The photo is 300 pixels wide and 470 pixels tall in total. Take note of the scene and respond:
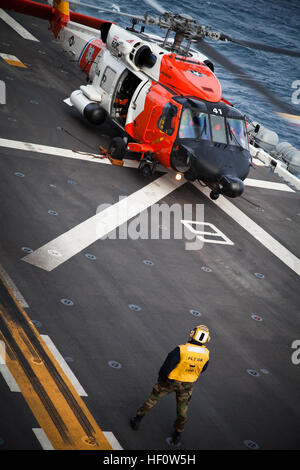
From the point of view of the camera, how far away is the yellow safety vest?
30.1 ft

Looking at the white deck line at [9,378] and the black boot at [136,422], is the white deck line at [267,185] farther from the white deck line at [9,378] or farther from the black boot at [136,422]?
the white deck line at [9,378]

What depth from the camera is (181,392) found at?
9.38 metres

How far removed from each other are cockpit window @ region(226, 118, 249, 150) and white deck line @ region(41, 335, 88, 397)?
9976 millimetres

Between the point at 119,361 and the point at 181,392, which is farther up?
the point at 181,392

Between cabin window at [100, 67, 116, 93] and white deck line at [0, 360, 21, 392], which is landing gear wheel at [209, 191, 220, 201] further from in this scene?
white deck line at [0, 360, 21, 392]

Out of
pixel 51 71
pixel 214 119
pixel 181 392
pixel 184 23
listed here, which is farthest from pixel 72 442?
pixel 51 71

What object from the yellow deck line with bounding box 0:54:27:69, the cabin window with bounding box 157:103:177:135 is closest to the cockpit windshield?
the cabin window with bounding box 157:103:177:135

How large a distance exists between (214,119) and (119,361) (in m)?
9.91

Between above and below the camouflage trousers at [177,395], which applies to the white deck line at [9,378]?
below

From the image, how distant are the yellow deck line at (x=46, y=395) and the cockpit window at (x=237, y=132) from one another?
10030mm

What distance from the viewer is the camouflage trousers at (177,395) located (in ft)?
30.6

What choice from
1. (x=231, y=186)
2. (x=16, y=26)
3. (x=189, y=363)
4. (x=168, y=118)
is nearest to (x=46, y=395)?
(x=189, y=363)

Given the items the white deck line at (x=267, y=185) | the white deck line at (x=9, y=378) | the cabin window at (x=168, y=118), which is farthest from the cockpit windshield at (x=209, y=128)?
the white deck line at (x=9, y=378)
